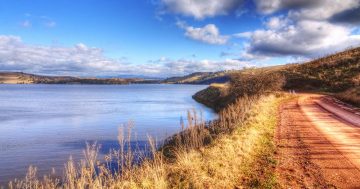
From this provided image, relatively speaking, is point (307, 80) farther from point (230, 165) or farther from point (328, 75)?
point (230, 165)

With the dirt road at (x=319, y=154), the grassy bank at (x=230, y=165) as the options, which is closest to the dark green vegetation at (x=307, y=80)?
the dirt road at (x=319, y=154)

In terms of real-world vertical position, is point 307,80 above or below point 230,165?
above

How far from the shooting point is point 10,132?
34.4 meters

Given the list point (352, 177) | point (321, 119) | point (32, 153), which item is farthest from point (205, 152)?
point (32, 153)

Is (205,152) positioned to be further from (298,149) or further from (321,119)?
(321,119)

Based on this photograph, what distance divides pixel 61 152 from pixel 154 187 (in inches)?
682

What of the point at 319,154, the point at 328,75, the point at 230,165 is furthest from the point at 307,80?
the point at 230,165

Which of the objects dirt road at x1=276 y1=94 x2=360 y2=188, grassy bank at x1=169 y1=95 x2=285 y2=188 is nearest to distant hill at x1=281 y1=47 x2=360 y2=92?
dirt road at x1=276 y1=94 x2=360 y2=188

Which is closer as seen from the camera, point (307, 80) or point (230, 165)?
point (230, 165)

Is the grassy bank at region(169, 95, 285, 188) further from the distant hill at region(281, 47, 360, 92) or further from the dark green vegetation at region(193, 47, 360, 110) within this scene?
the distant hill at region(281, 47, 360, 92)

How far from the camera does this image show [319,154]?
13922mm

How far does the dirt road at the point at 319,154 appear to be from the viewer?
10.6 m

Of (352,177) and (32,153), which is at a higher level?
(352,177)

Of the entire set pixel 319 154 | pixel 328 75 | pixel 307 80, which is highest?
pixel 328 75
